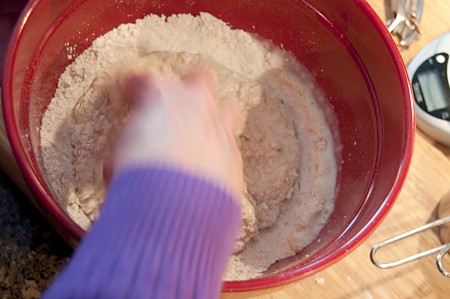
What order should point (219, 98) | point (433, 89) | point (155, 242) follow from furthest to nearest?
point (433, 89) → point (219, 98) → point (155, 242)

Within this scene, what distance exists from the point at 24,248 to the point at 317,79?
1.38 ft

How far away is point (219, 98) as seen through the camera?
652 millimetres

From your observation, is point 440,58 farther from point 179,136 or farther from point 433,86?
point 179,136

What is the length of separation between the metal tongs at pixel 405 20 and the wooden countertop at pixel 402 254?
14cm

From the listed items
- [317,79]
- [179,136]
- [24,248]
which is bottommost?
[24,248]

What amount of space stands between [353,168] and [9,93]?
0.38m

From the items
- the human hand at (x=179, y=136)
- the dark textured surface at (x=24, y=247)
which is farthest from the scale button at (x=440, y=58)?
the dark textured surface at (x=24, y=247)

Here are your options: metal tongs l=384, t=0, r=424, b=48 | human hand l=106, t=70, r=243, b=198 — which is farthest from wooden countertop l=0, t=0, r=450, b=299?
human hand l=106, t=70, r=243, b=198

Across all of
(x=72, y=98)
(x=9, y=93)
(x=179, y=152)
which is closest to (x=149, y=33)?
(x=72, y=98)

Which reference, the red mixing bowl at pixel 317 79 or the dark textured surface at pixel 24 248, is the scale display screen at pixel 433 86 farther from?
the dark textured surface at pixel 24 248

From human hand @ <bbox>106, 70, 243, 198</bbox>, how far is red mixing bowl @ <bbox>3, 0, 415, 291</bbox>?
0.36 feet

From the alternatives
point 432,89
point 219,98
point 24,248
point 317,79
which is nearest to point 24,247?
point 24,248

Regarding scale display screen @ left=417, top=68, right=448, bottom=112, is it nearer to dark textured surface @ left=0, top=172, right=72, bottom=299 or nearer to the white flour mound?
the white flour mound

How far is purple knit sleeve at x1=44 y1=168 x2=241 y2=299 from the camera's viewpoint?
13.8 inches
